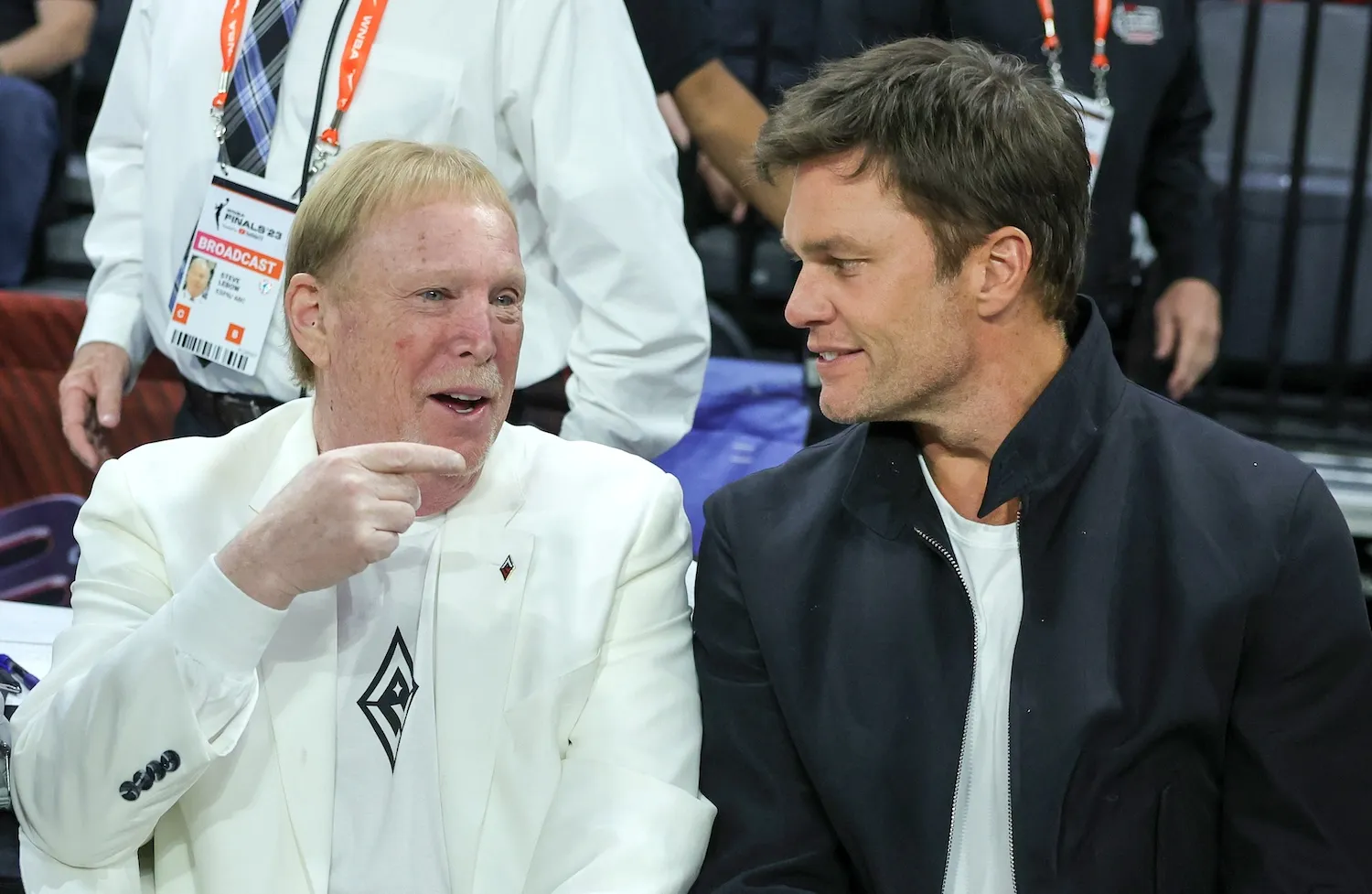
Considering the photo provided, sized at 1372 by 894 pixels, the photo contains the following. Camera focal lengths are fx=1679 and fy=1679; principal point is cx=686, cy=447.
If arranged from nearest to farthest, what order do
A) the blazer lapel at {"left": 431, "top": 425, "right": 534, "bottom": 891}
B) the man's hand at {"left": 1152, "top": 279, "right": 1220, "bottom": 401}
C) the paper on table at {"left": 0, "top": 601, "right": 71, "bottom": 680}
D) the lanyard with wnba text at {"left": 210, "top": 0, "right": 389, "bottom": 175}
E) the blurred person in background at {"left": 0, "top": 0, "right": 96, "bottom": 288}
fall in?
1. the blazer lapel at {"left": 431, "top": 425, "right": 534, "bottom": 891}
2. the paper on table at {"left": 0, "top": 601, "right": 71, "bottom": 680}
3. the lanyard with wnba text at {"left": 210, "top": 0, "right": 389, "bottom": 175}
4. the man's hand at {"left": 1152, "top": 279, "right": 1220, "bottom": 401}
5. the blurred person in background at {"left": 0, "top": 0, "right": 96, "bottom": 288}

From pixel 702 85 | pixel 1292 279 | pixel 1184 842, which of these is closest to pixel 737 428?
pixel 702 85

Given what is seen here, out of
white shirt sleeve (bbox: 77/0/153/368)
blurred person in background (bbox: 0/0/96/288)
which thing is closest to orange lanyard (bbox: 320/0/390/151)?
white shirt sleeve (bbox: 77/0/153/368)

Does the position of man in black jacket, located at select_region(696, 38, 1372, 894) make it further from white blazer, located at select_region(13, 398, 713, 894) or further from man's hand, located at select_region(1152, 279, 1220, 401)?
man's hand, located at select_region(1152, 279, 1220, 401)

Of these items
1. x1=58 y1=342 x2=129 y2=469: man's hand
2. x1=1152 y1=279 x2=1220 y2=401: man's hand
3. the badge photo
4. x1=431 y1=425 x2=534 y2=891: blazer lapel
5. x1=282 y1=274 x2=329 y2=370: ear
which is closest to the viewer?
x1=431 y1=425 x2=534 y2=891: blazer lapel

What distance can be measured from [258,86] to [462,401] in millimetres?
974

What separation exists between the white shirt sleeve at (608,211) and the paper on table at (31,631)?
2.93 ft

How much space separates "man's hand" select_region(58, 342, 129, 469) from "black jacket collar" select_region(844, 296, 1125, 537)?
1546mm

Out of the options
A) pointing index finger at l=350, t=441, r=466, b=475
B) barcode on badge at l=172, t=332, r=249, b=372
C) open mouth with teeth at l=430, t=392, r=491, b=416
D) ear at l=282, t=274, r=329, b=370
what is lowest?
barcode on badge at l=172, t=332, r=249, b=372

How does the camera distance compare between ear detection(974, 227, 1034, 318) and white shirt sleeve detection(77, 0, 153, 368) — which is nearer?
ear detection(974, 227, 1034, 318)

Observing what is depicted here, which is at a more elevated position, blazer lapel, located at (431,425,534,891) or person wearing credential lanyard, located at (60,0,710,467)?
person wearing credential lanyard, located at (60,0,710,467)

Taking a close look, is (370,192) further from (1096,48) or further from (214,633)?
(1096,48)

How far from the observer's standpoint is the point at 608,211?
2.85 m

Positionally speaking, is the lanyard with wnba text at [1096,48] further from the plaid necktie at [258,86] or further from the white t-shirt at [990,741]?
the white t-shirt at [990,741]

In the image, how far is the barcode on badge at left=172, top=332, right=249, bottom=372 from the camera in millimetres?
2842
